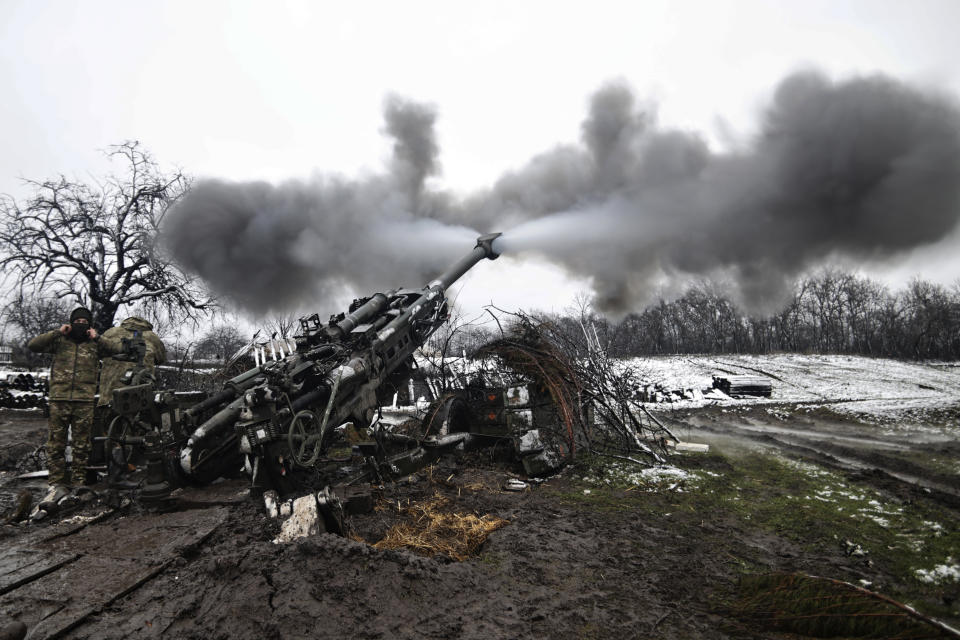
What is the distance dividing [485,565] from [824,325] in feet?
160

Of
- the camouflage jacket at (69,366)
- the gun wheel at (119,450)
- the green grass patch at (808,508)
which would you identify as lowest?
the green grass patch at (808,508)

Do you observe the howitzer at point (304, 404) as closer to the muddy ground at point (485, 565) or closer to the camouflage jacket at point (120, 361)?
the muddy ground at point (485, 565)

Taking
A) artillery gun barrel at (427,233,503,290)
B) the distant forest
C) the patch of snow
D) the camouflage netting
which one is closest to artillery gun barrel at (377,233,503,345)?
artillery gun barrel at (427,233,503,290)

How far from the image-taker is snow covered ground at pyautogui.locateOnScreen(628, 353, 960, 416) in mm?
14503

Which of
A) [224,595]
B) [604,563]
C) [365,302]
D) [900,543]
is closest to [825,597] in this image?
[604,563]

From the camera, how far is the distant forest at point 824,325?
3862 cm

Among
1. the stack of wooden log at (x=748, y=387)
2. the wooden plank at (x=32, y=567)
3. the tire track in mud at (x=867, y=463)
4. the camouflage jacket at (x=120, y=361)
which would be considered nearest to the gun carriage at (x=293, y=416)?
the wooden plank at (x=32, y=567)

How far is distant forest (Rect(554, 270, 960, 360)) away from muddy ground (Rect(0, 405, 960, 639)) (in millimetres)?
31915

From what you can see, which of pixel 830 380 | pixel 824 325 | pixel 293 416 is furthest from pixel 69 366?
pixel 824 325

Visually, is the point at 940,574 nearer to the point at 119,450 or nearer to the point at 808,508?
the point at 808,508

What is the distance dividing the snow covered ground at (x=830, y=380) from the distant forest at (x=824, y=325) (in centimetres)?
1037

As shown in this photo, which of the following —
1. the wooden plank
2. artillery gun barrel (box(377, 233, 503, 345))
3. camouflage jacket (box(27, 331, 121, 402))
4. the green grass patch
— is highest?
artillery gun barrel (box(377, 233, 503, 345))

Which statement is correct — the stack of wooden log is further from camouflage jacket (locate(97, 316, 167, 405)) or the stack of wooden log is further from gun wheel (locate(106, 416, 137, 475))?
gun wheel (locate(106, 416, 137, 475))

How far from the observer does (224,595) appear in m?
2.96
